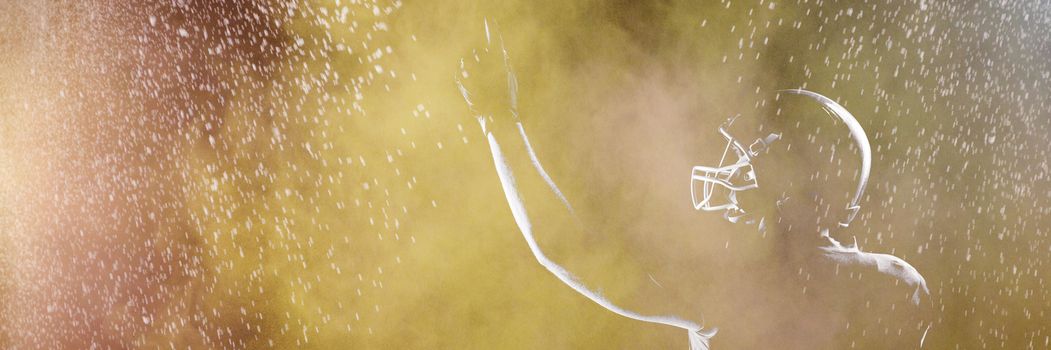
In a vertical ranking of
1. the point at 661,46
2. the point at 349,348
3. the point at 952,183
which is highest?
the point at 661,46

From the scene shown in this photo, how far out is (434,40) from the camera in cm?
127

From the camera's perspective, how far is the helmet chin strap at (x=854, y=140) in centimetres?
134

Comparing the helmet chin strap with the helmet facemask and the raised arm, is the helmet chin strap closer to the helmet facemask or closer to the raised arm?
the helmet facemask

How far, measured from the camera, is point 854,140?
135 cm

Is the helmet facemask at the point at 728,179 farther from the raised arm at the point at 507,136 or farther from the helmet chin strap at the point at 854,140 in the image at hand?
the raised arm at the point at 507,136

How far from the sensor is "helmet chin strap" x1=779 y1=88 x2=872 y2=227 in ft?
4.40

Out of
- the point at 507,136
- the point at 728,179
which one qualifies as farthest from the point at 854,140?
the point at 507,136

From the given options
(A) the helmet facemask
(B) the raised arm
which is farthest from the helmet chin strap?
(B) the raised arm

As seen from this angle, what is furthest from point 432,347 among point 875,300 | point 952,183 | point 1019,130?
point 1019,130

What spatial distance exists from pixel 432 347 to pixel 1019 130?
1316mm

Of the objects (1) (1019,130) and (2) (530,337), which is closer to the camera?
(2) (530,337)

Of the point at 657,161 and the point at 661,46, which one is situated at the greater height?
the point at 661,46

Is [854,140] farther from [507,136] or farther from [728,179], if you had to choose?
[507,136]

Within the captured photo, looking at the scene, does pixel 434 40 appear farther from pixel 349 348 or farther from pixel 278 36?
pixel 349 348
